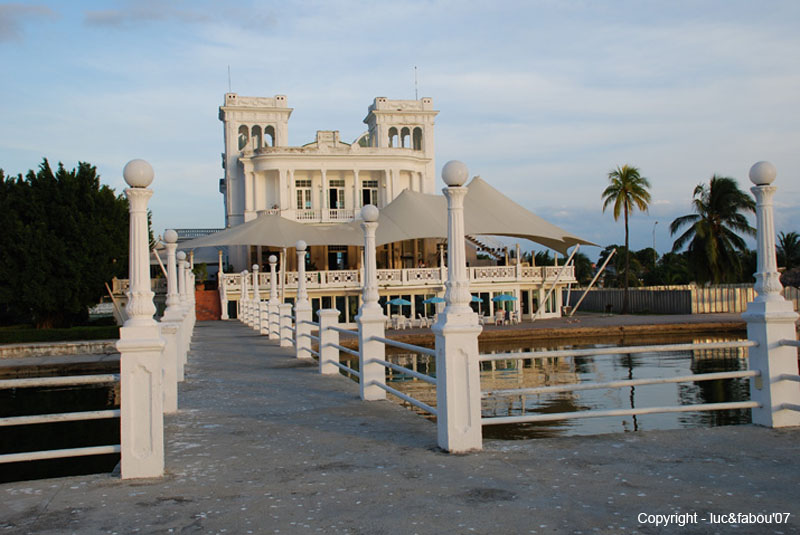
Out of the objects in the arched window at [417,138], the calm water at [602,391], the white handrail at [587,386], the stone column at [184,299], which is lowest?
the calm water at [602,391]

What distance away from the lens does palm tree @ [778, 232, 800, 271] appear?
181ft

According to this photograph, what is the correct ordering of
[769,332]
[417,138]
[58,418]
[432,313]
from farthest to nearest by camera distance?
[417,138] < [432,313] < [769,332] < [58,418]

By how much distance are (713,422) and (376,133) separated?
4333cm

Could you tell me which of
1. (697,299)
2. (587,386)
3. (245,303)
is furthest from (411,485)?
(697,299)

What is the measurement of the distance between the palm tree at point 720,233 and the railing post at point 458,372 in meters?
43.3

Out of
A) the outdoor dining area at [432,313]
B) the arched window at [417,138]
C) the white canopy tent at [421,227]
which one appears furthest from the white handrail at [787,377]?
the arched window at [417,138]

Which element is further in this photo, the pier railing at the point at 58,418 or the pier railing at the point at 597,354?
the pier railing at the point at 597,354

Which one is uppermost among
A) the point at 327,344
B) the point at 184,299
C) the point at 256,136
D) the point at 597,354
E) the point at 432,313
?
the point at 256,136

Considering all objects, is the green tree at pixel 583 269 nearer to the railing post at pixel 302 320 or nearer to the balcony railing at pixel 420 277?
the balcony railing at pixel 420 277

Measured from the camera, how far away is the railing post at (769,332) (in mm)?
6547

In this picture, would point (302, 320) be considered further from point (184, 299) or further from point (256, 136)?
point (256, 136)

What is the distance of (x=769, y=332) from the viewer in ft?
21.8

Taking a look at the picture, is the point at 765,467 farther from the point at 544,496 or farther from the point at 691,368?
the point at 691,368

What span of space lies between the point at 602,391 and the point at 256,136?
41.3 m
